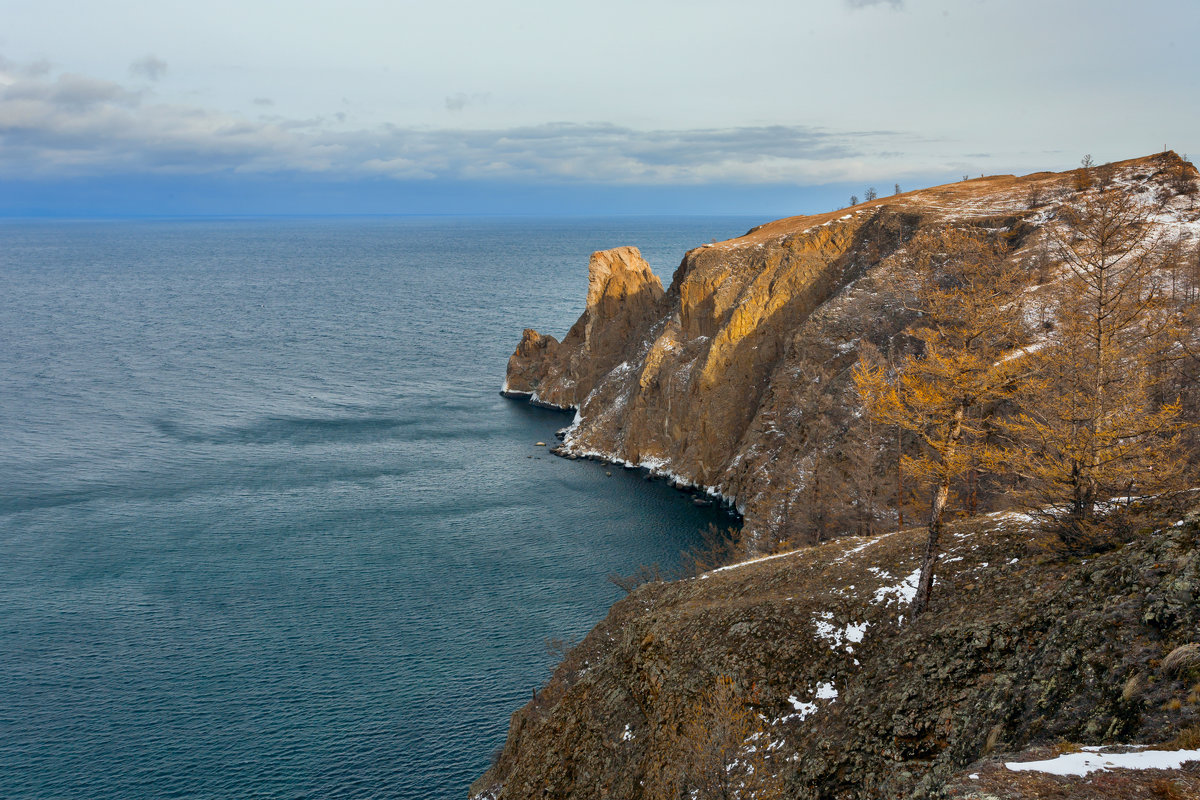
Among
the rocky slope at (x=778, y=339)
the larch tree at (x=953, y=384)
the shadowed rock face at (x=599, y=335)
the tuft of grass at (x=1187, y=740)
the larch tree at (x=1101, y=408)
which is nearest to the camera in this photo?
the tuft of grass at (x=1187, y=740)

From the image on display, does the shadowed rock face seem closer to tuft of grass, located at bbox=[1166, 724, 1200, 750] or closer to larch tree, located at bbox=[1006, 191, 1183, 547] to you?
larch tree, located at bbox=[1006, 191, 1183, 547]

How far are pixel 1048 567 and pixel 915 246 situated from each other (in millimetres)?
69767

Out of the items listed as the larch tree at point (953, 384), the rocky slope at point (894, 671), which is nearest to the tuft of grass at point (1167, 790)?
the rocky slope at point (894, 671)

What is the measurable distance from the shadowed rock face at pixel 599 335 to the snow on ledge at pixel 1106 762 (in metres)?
108

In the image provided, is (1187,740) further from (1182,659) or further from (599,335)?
(599,335)

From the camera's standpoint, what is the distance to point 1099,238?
23.9 m

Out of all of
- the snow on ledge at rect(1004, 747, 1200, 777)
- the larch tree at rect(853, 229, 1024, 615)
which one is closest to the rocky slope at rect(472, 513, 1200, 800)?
the snow on ledge at rect(1004, 747, 1200, 777)

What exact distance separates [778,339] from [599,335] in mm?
38532

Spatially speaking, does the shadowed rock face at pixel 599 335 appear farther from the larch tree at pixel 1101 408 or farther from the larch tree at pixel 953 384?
the larch tree at pixel 1101 408

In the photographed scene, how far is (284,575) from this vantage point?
68625 mm

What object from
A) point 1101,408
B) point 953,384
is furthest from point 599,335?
point 1101,408

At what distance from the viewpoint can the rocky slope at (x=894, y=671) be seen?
56.5 feet

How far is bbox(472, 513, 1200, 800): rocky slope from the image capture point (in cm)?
1723

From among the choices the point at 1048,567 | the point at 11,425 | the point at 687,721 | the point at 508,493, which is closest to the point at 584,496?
the point at 508,493
